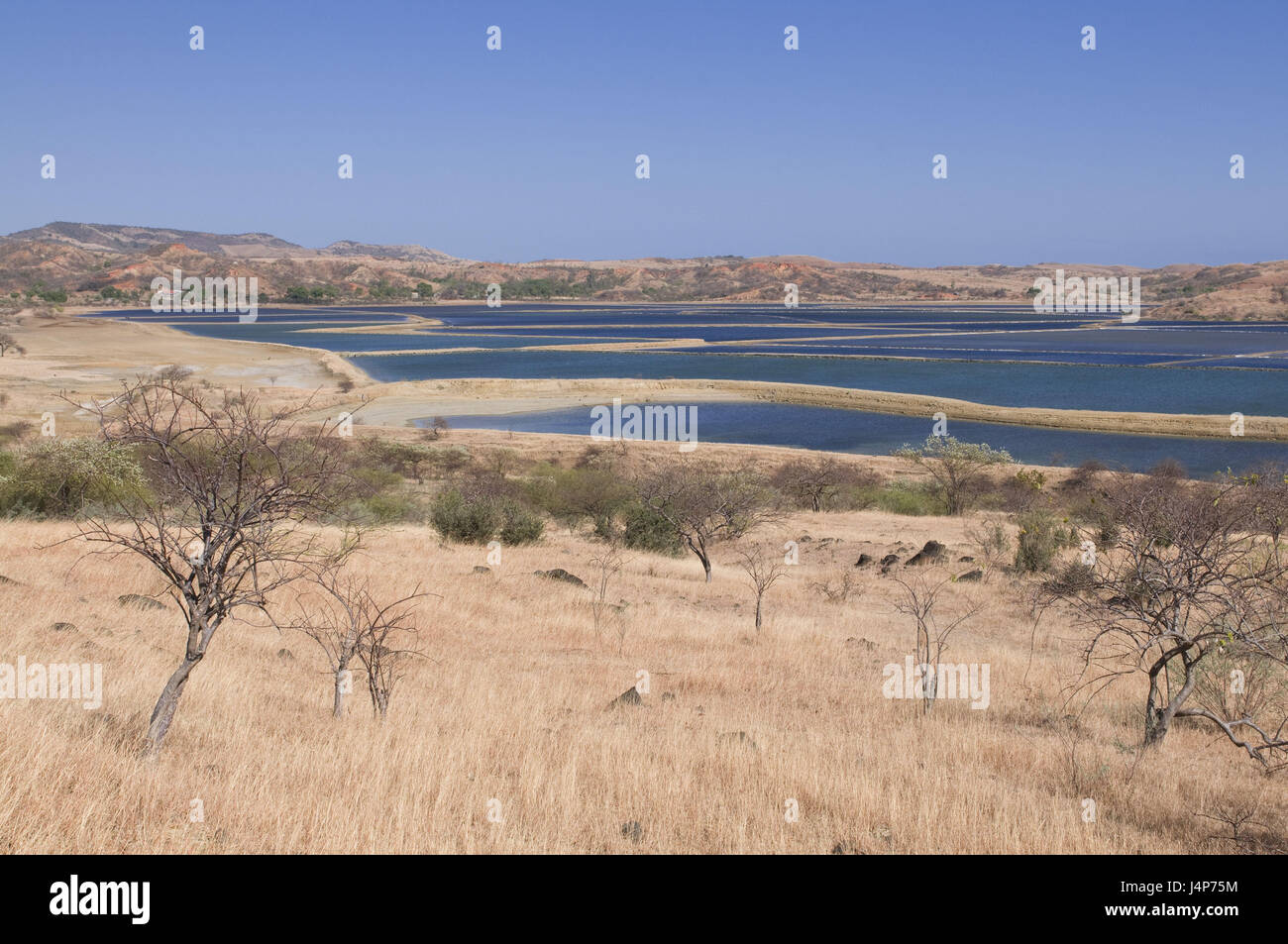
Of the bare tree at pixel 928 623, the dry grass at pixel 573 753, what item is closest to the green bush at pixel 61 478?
the dry grass at pixel 573 753

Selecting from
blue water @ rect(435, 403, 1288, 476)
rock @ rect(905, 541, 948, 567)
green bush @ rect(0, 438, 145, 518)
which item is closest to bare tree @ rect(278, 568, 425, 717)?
green bush @ rect(0, 438, 145, 518)

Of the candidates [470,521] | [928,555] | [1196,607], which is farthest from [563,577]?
[1196,607]

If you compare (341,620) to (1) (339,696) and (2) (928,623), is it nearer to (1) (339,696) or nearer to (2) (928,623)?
(1) (339,696)

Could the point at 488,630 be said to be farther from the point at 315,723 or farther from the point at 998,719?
the point at 998,719

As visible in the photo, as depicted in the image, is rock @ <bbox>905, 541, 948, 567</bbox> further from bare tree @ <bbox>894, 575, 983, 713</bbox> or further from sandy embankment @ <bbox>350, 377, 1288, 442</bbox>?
sandy embankment @ <bbox>350, 377, 1288, 442</bbox>

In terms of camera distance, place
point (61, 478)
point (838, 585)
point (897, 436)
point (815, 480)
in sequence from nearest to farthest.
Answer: point (838, 585)
point (61, 478)
point (815, 480)
point (897, 436)
